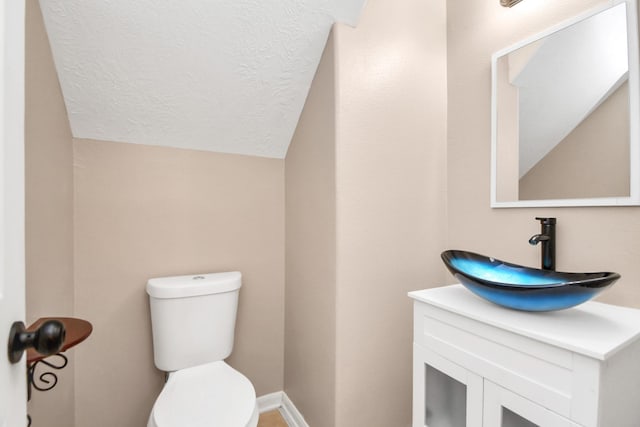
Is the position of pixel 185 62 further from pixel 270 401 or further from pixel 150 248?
pixel 270 401

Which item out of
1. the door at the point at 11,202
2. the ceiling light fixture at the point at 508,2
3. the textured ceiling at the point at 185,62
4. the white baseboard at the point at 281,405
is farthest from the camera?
the white baseboard at the point at 281,405

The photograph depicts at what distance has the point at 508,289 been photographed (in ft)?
2.61

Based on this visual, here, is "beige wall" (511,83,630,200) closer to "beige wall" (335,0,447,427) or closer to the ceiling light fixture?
"beige wall" (335,0,447,427)

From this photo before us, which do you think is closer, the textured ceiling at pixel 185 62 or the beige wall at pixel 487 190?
the beige wall at pixel 487 190

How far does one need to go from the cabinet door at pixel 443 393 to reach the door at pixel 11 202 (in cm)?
101

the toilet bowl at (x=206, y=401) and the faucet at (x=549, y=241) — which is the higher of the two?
the faucet at (x=549, y=241)

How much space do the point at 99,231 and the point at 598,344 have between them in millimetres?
1752

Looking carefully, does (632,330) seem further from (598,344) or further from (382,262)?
(382,262)

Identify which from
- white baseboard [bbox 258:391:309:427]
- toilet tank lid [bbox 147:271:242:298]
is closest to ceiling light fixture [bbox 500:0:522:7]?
toilet tank lid [bbox 147:271:242:298]

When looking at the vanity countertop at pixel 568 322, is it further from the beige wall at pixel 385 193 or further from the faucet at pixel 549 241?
the beige wall at pixel 385 193

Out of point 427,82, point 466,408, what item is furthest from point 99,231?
point 427,82

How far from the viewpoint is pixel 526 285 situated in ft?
2.56

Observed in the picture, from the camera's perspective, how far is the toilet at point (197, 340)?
1.10 meters

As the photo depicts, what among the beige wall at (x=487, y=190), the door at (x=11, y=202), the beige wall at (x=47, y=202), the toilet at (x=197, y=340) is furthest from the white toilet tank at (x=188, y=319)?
the beige wall at (x=487, y=190)
